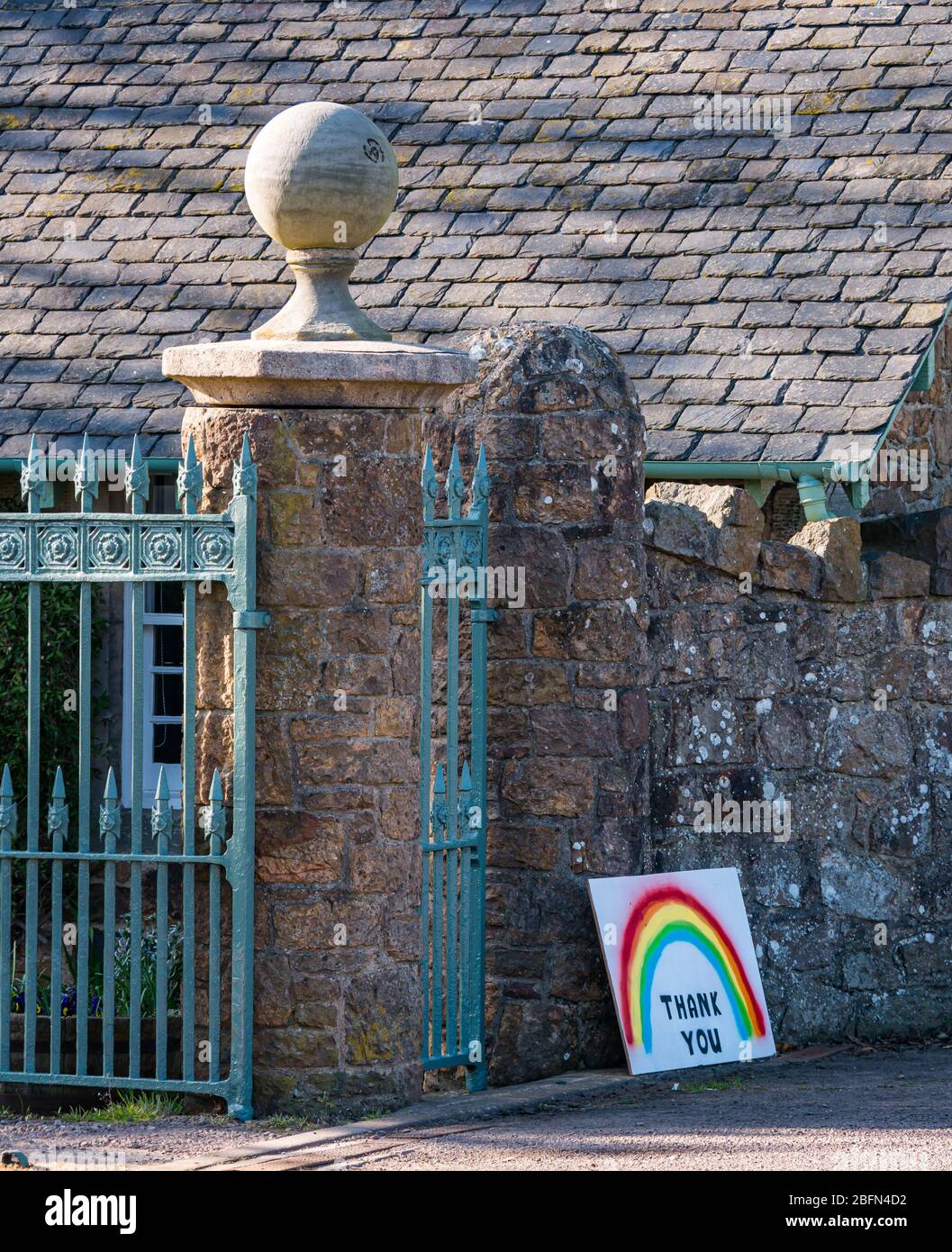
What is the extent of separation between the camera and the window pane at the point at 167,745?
428 inches

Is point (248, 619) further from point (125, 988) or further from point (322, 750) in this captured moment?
point (125, 988)

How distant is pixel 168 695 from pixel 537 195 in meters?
3.23

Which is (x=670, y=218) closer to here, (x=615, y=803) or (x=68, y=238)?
(x=68, y=238)

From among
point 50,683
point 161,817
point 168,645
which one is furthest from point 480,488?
point 168,645

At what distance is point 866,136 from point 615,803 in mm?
4974

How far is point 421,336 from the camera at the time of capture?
34.2 ft

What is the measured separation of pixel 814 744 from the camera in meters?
7.86

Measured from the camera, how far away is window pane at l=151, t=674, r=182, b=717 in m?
11.0

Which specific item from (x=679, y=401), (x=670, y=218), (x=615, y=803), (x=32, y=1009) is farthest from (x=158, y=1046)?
(x=670, y=218)

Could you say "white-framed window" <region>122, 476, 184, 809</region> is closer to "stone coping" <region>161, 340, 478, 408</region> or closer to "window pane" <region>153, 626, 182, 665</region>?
"window pane" <region>153, 626, 182, 665</region>

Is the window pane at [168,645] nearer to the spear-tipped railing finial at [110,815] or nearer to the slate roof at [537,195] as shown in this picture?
the slate roof at [537,195]

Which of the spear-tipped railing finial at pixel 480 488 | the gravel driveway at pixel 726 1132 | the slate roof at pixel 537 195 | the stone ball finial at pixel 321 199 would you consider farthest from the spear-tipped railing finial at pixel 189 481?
the slate roof at pixel 537 195

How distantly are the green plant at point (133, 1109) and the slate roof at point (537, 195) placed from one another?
4389mm

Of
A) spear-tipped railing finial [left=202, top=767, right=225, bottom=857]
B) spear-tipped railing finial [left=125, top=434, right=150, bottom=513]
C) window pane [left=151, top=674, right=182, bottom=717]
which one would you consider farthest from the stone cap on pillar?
window pane [left=151, top=674, right=182, bottom=717]
